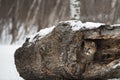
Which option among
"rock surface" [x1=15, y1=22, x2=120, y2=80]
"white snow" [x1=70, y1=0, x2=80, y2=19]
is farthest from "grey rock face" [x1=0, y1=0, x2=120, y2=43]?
"rock surface" [x1=15, y1=22, x2=120, y2=80]

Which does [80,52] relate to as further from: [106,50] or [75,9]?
[75,9]

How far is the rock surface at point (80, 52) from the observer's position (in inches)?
232

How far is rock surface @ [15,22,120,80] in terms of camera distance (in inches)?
232

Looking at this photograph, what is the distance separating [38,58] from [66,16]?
12193 mm

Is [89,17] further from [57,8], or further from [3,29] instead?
[3,29]

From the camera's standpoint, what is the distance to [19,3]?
19.3 meters

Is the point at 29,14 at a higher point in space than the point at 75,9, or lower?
lower

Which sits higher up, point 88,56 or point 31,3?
point 88,56

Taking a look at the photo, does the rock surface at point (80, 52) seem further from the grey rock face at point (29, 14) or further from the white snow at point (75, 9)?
the grey rock face at point (29, 14)

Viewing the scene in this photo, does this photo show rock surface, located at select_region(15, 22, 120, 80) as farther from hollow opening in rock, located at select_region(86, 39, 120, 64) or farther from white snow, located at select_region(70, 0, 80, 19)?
white snow, located at select_region(70, 0, 80, 19)

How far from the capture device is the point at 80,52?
593cm

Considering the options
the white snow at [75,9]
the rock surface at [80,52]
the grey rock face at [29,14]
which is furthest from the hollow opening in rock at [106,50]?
the grey rock face at [29,14]

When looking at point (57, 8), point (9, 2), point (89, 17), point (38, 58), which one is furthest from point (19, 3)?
point (38, 58)

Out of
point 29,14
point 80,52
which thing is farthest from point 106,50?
point 29,14
